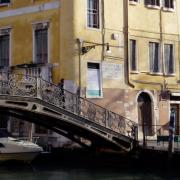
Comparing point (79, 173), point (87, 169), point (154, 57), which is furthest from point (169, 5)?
point (79, 173)

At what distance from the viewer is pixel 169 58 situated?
2938 cm

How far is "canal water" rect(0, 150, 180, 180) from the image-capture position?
2119 centimetres

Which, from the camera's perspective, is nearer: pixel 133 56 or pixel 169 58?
pixel 133 56

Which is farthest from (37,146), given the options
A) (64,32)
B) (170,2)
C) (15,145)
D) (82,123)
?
(170,2)

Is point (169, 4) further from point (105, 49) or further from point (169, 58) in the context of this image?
point (105, 49)

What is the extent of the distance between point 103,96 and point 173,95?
4.37 meters

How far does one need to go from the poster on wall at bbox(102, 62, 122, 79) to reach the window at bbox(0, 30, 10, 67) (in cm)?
493

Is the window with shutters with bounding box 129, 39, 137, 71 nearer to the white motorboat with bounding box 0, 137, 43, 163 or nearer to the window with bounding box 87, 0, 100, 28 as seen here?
the window with bounding box 87, 0, 100, 28

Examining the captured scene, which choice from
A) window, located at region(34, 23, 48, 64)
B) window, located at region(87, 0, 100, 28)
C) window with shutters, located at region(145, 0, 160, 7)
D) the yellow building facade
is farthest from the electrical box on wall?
window, located at region(34, 23, 48, 64)

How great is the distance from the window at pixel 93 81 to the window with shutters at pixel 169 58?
4.38 meters

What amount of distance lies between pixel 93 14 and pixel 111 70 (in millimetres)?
2746

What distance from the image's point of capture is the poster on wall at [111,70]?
87.7 feet

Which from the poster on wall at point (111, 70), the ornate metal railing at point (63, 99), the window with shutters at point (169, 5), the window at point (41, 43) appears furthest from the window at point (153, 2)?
the ornate metal railing at point (63, 99)

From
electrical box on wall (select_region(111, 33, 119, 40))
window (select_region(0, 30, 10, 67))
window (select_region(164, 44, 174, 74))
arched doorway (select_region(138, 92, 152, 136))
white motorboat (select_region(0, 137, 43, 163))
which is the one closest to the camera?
white motorboat (select_region(0, 137, 43, 163))
